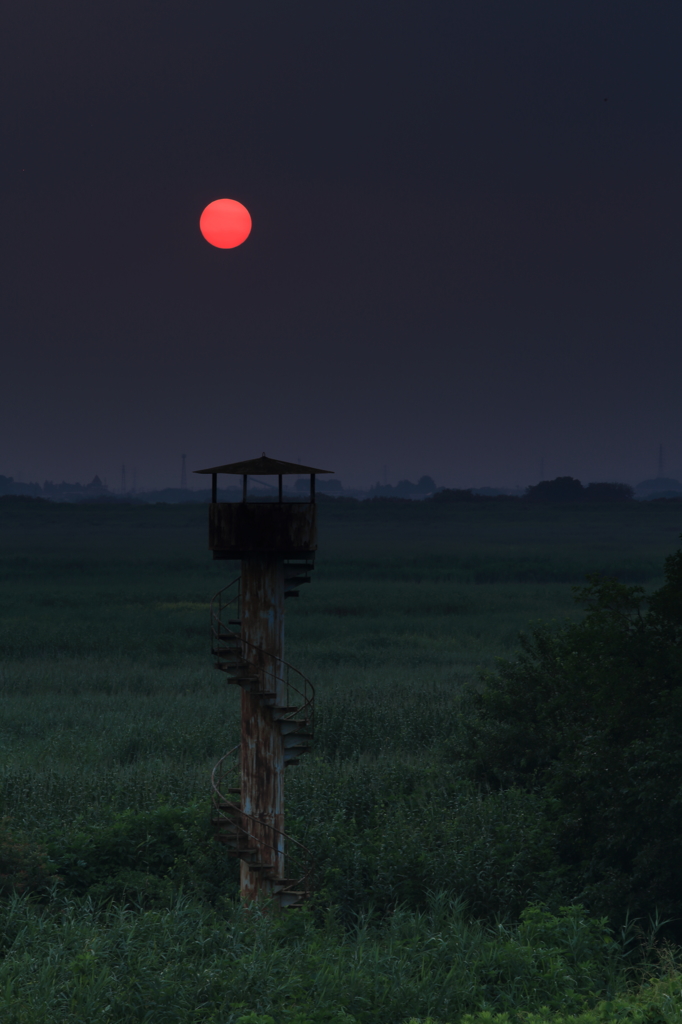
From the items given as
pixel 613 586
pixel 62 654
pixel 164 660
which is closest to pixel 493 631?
pixel 164 660

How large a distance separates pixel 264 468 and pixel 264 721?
4495 mm

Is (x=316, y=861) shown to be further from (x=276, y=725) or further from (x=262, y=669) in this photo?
(x=262, y=669)

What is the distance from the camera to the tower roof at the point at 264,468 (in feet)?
44.1

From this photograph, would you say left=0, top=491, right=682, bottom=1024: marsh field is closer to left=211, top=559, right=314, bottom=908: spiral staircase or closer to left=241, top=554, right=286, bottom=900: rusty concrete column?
left=211, top=559, right=314, bottom=908: spiral staircase

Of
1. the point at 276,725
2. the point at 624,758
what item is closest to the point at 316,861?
the point at 276,725

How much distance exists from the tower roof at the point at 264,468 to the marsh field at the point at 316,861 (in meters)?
7.31

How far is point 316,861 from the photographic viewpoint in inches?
625

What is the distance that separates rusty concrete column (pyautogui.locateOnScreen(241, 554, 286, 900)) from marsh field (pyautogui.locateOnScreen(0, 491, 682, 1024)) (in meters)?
1.08

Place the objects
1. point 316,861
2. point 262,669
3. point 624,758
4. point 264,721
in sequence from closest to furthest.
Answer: point 262,669
point 264,721
point 624,758
point 316,861

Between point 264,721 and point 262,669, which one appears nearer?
point 262,669

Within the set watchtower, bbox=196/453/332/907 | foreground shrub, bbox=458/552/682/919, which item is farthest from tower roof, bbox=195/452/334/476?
foreground shrub, bbox=458/552/682/919

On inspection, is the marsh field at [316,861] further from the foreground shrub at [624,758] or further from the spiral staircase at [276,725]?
the spiral staircase at [276,725]

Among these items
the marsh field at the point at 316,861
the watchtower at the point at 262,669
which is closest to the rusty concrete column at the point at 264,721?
the watchtower at the point at 262,669

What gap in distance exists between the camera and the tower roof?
1345cm
